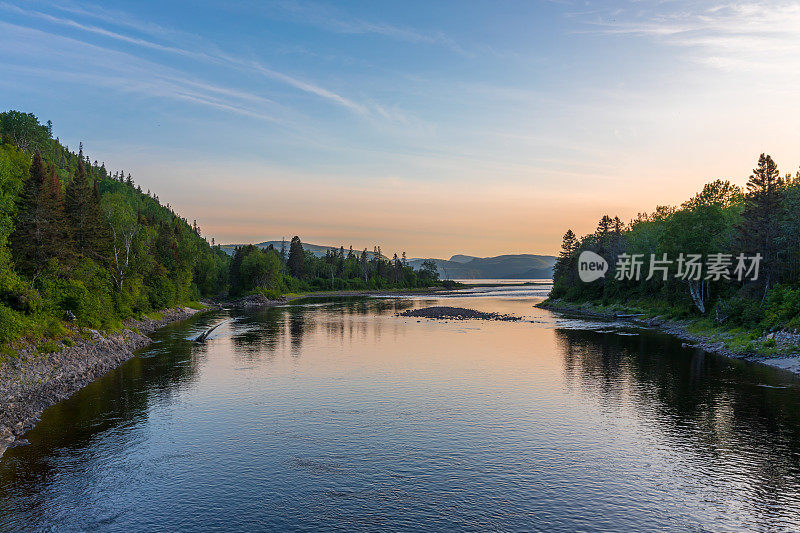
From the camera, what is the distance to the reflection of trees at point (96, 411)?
78.7 feet

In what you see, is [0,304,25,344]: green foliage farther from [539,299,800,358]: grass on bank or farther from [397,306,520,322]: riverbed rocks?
[397,306,520,322]: riverbed rocks

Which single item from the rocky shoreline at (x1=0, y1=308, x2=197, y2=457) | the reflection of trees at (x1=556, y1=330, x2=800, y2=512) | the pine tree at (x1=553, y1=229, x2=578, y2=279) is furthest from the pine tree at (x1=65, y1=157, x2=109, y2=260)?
the pine tree at (x1=553, y1=229, x2=578, y2=279)

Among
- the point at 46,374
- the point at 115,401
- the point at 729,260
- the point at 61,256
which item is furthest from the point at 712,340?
the point at 61,256

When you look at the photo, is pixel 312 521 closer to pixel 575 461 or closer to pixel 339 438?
pixel 339 438

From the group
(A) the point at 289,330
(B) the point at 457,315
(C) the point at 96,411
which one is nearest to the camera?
(C) the point at 96,411

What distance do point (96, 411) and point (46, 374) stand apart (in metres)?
9.28

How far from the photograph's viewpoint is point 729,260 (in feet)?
250

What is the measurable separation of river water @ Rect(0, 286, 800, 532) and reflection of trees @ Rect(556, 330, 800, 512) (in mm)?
188

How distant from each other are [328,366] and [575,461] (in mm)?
32941

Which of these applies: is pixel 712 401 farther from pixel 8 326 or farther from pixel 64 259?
pixel 64 259

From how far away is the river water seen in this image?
802 inches

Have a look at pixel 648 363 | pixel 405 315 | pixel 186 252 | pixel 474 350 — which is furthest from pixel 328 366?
pixel 186 252

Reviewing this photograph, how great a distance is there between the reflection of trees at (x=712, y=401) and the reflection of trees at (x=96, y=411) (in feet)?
115

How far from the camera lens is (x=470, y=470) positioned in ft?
81.3
